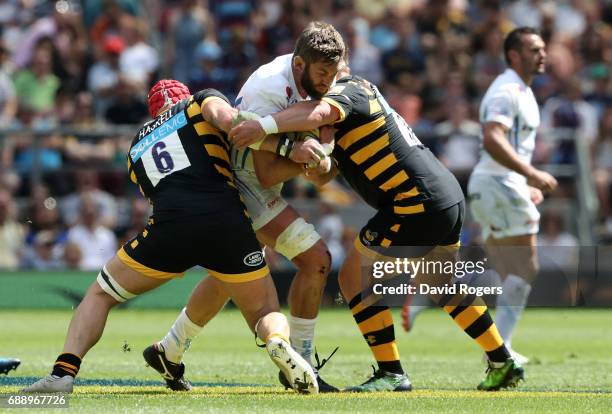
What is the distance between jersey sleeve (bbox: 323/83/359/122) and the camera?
7559mm

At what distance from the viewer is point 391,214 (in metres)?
8.00

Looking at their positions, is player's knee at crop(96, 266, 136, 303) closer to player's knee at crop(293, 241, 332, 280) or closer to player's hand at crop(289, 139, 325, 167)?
player's knee at crop(293, 241, 332, 280)

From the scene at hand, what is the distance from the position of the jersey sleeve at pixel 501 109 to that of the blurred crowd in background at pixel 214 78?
6.52 m

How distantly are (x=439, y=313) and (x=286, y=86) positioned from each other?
906cm

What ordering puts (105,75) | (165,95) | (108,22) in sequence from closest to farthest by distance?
(165,95) → (105,75) → (108,22)

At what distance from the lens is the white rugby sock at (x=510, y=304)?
10.2 metres

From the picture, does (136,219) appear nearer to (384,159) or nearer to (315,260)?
(315,260)

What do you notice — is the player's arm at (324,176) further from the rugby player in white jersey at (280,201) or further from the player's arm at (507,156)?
the player's arm at (507,156)

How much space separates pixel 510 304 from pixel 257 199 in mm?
3154

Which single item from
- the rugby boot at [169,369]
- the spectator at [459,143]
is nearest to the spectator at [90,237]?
the spectator at [459,143]

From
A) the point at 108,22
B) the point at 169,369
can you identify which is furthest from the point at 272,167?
the point at 108,22

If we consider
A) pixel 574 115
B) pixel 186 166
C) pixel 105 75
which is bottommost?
pixel 574 115

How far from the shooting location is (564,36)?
66.3 ft

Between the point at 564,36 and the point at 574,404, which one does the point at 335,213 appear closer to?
the point at 564,36
